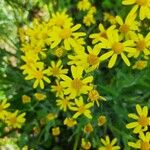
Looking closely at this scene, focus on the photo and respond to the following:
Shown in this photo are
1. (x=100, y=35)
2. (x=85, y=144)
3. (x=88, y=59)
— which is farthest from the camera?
(x=85, y=144)

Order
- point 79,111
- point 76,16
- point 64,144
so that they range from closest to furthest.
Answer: point 79,111 → point 64,144 → point 76,16

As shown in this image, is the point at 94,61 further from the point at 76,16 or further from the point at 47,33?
the point at 76,16

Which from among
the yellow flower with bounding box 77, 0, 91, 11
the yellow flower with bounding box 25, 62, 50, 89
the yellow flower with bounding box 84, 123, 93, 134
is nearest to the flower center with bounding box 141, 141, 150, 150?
the yellow flower with bounding box 84, 123, 93, 134

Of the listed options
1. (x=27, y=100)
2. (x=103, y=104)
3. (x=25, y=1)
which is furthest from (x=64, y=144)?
(x=25, y=1)

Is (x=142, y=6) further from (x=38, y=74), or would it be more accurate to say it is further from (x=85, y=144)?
(x=85, y=144)

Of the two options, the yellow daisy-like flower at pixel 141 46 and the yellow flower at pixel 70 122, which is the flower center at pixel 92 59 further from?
the yellow flower at pixel 70 122

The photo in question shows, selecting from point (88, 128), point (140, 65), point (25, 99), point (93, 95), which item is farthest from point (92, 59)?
point (25, 99)

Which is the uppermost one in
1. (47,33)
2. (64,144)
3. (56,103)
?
(47,33)

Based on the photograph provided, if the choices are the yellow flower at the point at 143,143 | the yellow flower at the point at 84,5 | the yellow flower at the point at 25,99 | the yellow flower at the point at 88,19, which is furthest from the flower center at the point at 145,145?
the yellow flower at the point at 84,5

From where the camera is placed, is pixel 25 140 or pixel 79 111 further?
pixel 25 140
